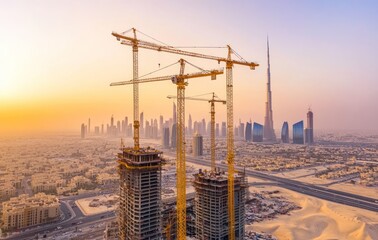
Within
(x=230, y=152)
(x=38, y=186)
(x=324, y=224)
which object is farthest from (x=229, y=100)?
(x=38, y=186)

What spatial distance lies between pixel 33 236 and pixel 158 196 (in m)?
28.9

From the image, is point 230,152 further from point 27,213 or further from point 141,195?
point 27,213

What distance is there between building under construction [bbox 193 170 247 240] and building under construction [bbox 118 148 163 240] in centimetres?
705

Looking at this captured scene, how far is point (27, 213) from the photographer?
181ft

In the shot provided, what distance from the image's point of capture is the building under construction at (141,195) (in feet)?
113

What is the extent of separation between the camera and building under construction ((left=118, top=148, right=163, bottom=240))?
3438cm

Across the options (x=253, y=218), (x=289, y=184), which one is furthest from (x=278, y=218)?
(x=289, y=184)

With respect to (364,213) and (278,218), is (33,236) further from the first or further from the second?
(364,213)

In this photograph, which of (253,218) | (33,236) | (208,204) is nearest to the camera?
(208,204)

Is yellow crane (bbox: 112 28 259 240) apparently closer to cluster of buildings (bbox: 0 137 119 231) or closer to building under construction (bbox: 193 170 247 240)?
building under construction (bbox: 193 170 247 240)

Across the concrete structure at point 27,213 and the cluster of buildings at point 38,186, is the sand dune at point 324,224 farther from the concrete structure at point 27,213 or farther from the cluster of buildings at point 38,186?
the cluster of buildings at point 38,186

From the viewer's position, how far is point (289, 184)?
9012 centimetres

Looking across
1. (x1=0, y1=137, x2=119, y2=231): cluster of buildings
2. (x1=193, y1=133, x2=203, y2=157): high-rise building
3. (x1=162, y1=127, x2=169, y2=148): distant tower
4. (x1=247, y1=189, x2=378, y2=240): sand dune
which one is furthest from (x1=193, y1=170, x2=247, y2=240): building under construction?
(x1=162, y1=127, x2=169, y2=148): distant tower

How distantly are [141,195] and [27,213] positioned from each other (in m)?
33.3
